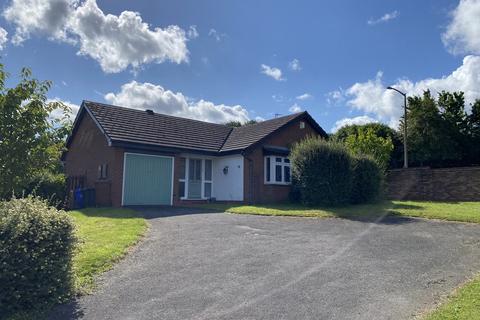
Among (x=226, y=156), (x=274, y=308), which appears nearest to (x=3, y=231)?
(x=274, y=308)

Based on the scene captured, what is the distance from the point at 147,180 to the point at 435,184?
15659mm

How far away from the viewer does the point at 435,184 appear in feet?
71.0

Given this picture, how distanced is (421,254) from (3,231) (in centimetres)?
796

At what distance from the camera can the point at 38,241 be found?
5617 millimetres

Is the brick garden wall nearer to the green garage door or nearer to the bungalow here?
the bungalow

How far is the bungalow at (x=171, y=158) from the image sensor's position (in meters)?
18.8

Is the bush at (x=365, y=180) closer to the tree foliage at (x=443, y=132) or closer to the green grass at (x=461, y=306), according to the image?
the green grass at (x=461, y=306)

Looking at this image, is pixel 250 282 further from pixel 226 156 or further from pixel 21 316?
pixel 226 156

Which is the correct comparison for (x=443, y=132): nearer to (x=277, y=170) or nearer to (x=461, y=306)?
(x=277, y=170)

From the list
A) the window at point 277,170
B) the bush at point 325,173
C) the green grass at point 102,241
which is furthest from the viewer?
the window at point 277,170

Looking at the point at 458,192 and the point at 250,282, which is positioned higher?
the point at 458,192

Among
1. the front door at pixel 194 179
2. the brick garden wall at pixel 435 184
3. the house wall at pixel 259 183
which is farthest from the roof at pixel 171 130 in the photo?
the brick garden wall at pixel 435 184

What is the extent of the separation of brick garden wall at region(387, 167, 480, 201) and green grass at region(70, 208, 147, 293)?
51.6 ft

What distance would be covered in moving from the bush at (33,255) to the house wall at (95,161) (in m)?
12.3
